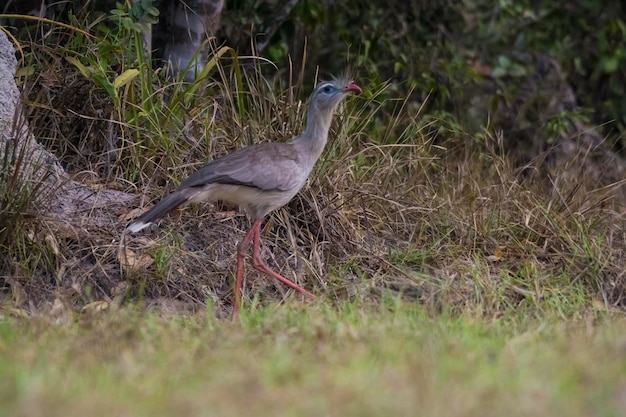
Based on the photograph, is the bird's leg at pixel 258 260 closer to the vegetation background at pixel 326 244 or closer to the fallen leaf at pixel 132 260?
the vegetation background at pixel 326 244

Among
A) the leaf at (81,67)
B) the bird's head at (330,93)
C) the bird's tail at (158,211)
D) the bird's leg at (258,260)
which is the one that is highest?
the bird's head at (330,93)

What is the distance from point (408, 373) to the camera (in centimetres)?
359

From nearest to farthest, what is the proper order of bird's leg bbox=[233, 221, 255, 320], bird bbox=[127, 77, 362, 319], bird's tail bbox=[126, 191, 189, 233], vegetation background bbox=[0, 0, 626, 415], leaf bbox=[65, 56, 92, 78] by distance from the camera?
vegetation background bbox=[0, 0, 626, 415]
bird's tail bbox=[126, 191, 189, 233]
bird bbox=[127, 77, 362, 319]
bird's leg bbox=[233, 221, 255, 320]
leaf bbox=[65, 56, 92, 78]

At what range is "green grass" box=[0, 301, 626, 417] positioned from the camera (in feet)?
10.7

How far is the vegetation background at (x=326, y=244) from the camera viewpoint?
3.57 metres

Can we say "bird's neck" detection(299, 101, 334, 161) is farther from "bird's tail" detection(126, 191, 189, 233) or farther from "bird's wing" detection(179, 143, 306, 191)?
"bird's tail" detection(126, 191, 189, 233)

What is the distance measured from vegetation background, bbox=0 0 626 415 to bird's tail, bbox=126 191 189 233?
0.36m

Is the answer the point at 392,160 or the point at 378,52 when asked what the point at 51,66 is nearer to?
the point at 392,160

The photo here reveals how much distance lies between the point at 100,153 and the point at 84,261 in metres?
1.02

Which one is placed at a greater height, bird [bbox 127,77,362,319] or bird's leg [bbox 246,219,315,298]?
bird [bbox 127,77,362,319]

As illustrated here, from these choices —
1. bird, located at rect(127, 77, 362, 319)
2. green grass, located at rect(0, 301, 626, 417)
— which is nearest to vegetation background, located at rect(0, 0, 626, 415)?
green grass, located at rect(0, 301, 626, 417)

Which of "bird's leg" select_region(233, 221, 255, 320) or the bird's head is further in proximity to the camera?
the bird's head

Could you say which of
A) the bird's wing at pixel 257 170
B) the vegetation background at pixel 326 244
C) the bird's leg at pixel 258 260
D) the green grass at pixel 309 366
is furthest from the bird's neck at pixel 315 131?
the green grass at pixel 309 366

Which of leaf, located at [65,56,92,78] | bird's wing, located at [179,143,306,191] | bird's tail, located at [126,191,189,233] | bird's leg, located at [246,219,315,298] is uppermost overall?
leaf, located at [65,56,92,78]
